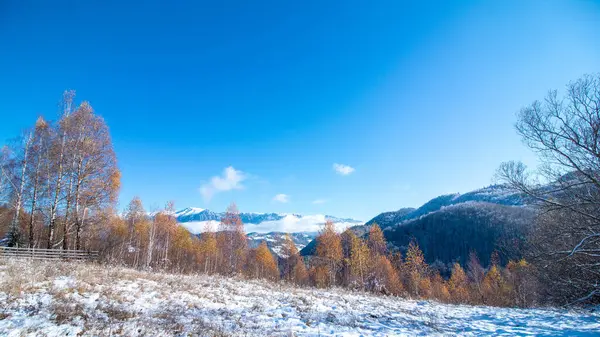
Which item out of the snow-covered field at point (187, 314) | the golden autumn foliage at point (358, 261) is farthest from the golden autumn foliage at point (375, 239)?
the snow-covered field at point (187, 314)

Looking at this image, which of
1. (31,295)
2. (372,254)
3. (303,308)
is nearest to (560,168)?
(303,308)

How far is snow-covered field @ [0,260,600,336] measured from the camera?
20.0 ft

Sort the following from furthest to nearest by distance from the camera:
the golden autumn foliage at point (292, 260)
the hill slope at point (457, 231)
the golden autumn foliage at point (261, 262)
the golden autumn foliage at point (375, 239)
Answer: the hill slope at point (457, 231) < the golden autumn foliage at point (261, 262) < the golden autumn foliage at point (292, 260) < the golden autumn foliage at point (375, 239)

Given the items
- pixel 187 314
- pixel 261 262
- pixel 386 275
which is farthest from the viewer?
pixel 261 262

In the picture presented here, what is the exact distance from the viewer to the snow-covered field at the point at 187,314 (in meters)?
6.10

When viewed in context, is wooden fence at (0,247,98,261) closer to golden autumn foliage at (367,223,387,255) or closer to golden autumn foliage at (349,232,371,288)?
golden autumn foliage at (349,232,371,288)

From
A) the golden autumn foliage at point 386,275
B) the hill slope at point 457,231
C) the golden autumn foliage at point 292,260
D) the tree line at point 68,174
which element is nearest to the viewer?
the tree line at point 68,174

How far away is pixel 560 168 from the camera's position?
37.1ft

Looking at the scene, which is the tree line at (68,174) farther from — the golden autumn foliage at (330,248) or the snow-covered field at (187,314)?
the golden autumn foliage at (330,248)

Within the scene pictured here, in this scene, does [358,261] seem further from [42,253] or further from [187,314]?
[42,253]

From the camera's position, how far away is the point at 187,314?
7746mm

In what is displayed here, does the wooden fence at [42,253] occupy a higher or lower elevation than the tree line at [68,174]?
lower

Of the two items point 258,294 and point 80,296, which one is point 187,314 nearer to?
point 80,296

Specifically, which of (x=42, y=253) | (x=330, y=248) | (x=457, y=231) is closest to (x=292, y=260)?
(x=330, y=248)
